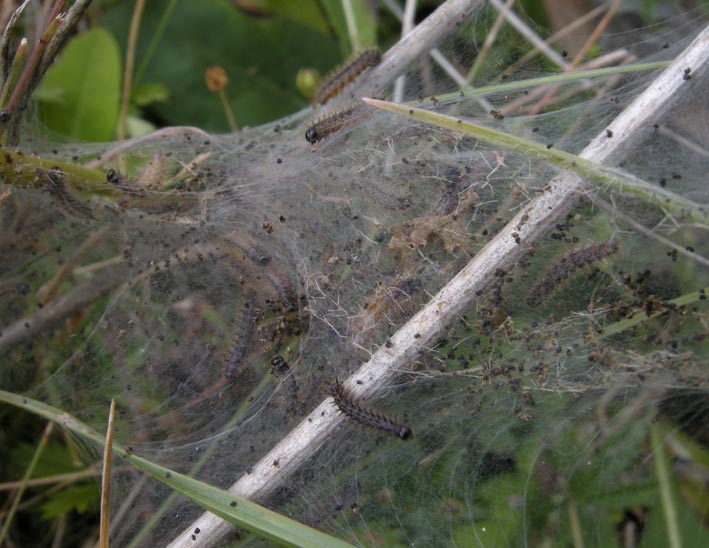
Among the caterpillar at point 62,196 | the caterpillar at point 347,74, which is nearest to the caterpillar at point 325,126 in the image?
the caterpillar at point 347,74

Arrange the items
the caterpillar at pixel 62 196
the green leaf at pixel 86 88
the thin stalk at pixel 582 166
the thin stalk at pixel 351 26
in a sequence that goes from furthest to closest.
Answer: the thin stalk at pixel 351 26 < the green leaf at pixel 86 88 < the caterpillar at pixel 62 196 < the thin stalk at pixel 582 166

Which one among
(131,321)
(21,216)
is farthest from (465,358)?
(21,216)

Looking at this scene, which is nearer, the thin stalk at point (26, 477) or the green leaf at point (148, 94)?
the thin stalk at point (26, 477)

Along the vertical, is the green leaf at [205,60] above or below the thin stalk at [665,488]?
above

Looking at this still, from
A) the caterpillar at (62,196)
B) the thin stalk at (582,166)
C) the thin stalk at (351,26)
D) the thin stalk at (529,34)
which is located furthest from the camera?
the thin stalk at (351,26)

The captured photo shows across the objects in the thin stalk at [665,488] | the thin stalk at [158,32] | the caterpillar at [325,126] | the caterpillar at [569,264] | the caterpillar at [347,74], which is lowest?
the thin stalk at [665,488]

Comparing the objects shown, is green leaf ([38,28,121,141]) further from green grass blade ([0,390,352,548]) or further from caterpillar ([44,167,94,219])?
green grass blade ([0,390,352,548])

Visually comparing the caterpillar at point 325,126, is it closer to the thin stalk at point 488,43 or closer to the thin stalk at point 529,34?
the thin stalk at point 488,43

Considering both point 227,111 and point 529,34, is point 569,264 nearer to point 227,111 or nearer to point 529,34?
point 529,34

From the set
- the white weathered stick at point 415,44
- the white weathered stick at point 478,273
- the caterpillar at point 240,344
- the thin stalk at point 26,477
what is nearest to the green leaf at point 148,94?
the white weathered stick at point 415,44
